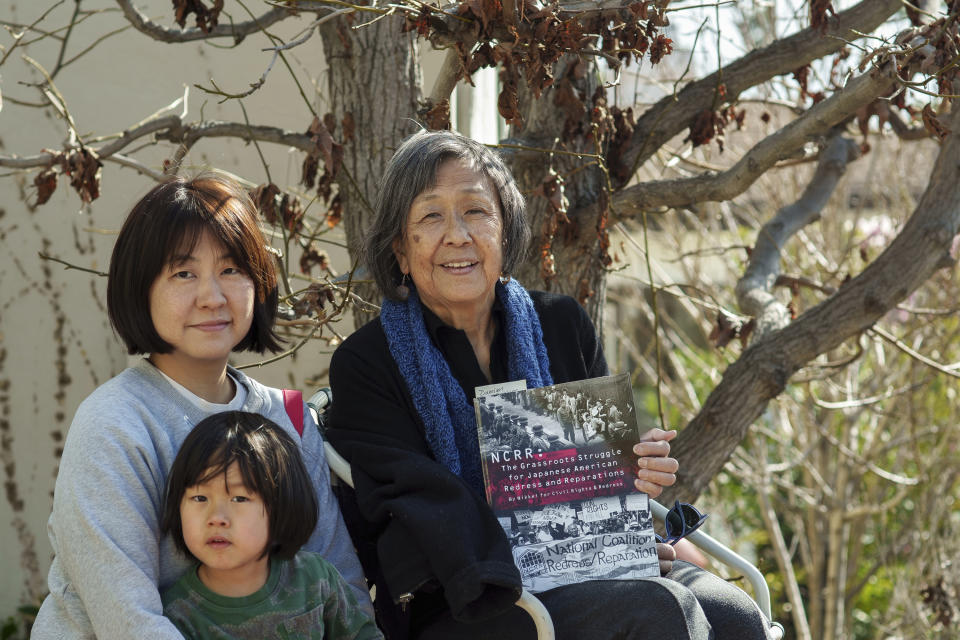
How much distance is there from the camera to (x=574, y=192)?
3.83 metres

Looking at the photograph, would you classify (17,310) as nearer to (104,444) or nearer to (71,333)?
(71,333)

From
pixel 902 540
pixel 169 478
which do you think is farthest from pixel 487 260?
pixel 902 540

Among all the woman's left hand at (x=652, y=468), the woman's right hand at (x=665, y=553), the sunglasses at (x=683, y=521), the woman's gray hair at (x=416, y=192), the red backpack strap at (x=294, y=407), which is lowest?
the woman's right hand at (x=665, y=553)

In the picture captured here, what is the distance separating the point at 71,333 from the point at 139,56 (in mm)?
1239

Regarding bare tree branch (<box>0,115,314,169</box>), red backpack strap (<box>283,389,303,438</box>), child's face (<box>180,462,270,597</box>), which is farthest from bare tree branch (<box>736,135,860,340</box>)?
child's face (<box>180,462,270,597</box>)

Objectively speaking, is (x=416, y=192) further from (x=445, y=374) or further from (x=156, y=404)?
(x=156, y=404)

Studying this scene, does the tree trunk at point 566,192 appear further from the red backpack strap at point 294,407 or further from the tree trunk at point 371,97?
the red backpack strap at point 294,407

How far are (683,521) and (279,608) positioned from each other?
110 centimetres

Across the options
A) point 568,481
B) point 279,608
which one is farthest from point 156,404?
point 568,481

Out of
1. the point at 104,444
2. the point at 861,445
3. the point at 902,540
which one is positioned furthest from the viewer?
the point at 861,445

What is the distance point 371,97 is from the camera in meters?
3.64

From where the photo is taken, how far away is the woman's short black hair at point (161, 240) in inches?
94.2

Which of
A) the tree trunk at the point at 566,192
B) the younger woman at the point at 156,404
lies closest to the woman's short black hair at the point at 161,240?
the younger woman at the point at 156,404

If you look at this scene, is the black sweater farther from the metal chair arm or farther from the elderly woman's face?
the metal chair arm
